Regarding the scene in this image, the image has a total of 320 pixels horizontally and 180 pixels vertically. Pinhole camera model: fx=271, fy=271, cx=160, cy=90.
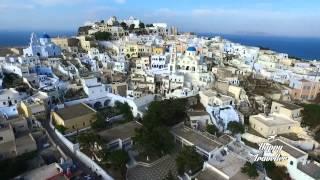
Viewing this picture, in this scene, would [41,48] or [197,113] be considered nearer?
[197,113]

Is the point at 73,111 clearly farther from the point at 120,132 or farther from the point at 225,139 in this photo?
the point at 225,139

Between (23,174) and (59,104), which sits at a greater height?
(59,104)

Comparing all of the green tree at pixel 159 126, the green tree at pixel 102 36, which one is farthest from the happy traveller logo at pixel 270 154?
the green tree at pixel 102 36

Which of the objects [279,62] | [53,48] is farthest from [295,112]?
[53,48]

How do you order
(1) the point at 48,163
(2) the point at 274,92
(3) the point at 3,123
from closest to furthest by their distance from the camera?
(1) the point at 48,163, (3) the point at 3,123, (2) the point at 274,92

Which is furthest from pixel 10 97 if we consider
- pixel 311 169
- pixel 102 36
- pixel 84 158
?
pixel 102 36

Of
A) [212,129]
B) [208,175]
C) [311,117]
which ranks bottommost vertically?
[208,175]

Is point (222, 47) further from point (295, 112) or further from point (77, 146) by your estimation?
point (77, 146)
